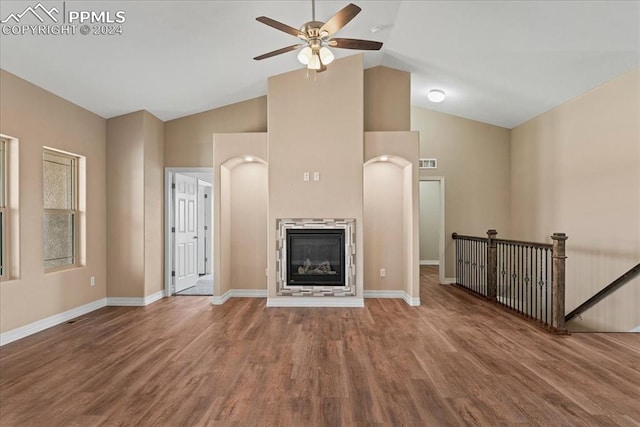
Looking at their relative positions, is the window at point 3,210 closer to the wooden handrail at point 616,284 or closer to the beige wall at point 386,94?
the beige wall at point 386,94

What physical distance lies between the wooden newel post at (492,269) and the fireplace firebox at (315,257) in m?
2.37

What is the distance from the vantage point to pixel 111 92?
446 cm

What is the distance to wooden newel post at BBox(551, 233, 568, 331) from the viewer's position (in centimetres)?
381

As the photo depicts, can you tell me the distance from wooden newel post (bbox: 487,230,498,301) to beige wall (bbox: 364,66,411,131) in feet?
8.02

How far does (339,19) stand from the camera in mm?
3025

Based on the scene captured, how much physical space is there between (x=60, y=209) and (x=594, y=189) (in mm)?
7196

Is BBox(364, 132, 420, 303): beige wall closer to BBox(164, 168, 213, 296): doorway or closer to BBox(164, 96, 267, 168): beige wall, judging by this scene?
BBox(164, 96, 267, 168): beige wall

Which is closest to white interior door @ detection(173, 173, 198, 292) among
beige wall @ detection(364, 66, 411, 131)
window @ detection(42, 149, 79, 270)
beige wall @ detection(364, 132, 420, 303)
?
window @ detection(42, 149, 79, 270)

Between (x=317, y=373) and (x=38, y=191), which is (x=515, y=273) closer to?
(x=317, y=373)

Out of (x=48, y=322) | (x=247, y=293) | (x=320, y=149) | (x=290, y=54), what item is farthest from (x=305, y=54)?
(x=48, y=322)

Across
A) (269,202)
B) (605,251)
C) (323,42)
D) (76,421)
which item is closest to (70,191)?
(269,202)

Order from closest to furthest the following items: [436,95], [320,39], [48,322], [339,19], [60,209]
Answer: [339,19] → [320,39] → [48,322] → [60,209] → [436,95]

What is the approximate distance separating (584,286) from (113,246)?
23.1 ft

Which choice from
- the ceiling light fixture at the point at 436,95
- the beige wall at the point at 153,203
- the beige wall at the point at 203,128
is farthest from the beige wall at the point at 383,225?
the beige wall at the point at 153,203
